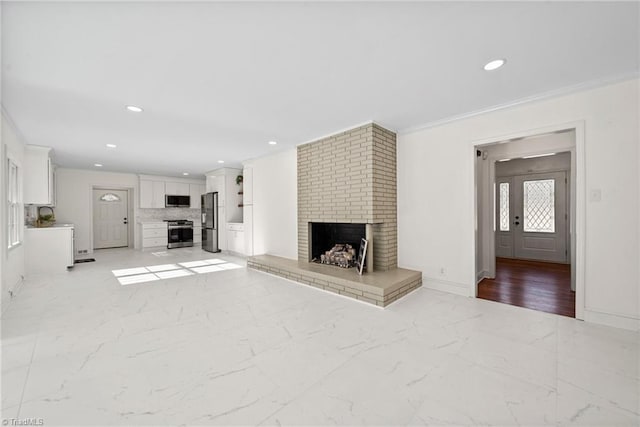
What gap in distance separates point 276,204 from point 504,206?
5267mm

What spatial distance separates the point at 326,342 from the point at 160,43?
2.66 m

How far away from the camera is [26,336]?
237cm

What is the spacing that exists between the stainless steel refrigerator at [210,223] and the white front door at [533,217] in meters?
7.33

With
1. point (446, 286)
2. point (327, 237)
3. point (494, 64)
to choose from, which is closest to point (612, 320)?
point (446, 286)

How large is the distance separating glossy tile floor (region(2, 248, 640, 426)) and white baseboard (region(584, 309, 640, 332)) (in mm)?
95

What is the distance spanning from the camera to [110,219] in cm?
821

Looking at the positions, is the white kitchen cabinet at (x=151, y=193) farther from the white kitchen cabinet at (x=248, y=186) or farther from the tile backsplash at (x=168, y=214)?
the white kitchen cabinet at (x=248, y=186)

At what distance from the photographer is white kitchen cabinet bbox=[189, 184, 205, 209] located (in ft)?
30.3

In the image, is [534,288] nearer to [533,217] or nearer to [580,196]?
[580,196]

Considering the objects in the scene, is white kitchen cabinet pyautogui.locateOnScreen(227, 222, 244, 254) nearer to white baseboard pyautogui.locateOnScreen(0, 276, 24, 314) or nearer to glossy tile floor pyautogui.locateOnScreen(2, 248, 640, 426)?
glossy tile floor pyautogui.locateOnScreen(2, 248, 640, 426)

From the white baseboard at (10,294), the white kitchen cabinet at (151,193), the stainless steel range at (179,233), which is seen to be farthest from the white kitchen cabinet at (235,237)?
the white baseboard at (10,294)

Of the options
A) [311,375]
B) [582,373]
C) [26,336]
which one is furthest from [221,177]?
[582,373]

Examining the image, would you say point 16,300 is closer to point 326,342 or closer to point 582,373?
point 326,342

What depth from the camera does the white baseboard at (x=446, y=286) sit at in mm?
3422
